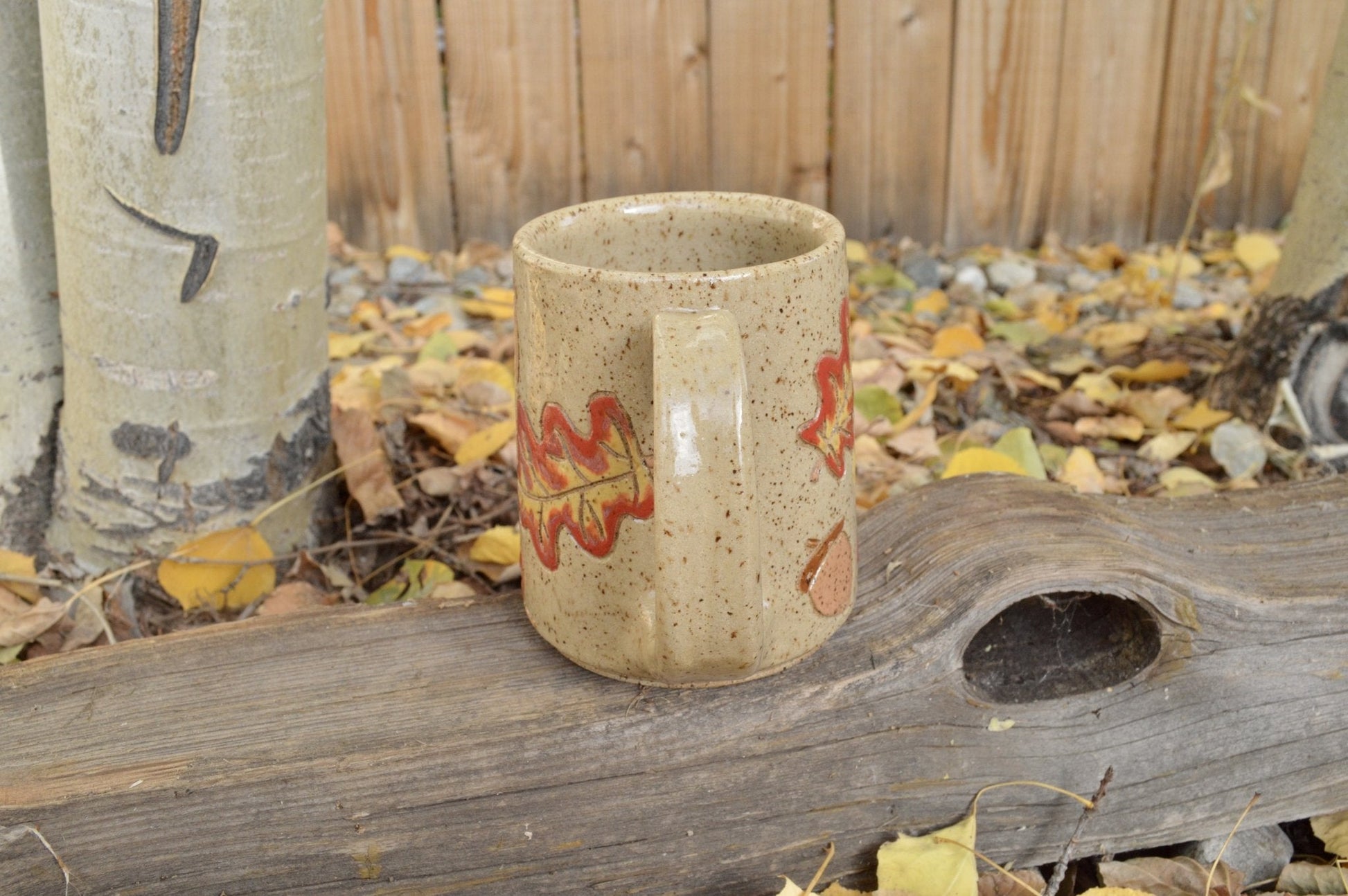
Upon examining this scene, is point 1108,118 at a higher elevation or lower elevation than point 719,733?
higher

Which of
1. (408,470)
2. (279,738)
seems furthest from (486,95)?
(279,738)

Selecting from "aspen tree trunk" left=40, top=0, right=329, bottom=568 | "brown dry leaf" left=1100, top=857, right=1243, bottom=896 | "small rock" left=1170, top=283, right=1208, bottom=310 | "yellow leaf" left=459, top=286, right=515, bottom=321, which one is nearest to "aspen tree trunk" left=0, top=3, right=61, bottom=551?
"aspen tree trunk" left=40, top=0, right=329, bottom=568

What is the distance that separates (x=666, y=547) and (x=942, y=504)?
1.52 feet

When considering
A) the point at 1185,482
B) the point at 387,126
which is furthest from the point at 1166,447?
the point at 387,126

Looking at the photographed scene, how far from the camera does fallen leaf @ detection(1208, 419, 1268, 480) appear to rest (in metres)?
1.67

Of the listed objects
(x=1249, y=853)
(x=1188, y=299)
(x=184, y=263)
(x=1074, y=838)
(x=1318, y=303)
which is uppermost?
(x=184, y=263)

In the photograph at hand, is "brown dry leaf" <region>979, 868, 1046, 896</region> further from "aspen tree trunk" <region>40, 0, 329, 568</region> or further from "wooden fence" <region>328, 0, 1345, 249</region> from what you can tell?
"wooden fence" <region>328, 0, 1345, 249</region>

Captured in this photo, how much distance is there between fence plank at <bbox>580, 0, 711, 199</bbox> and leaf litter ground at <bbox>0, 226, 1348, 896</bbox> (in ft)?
1.05

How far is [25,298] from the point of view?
1.35 metres

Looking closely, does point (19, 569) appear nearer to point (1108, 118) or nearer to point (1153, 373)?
point (1153, 373)

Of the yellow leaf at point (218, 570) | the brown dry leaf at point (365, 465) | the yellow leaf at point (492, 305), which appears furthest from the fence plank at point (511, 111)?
the yellow leaf at point (218, 570)

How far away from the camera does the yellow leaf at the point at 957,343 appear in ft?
6.66

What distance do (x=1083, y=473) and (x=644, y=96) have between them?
125 cm

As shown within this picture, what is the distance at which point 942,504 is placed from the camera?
125 centimetres
